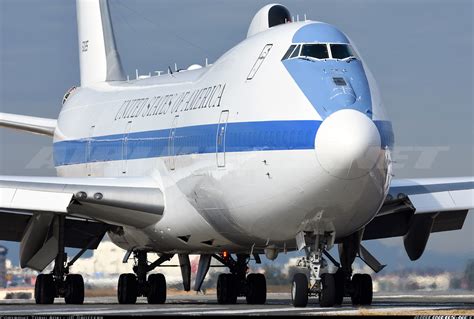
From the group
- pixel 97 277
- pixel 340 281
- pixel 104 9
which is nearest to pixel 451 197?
pixel 340 281

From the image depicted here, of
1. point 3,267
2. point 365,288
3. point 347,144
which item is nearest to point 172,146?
point 365,288

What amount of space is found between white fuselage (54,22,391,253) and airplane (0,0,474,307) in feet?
0.14

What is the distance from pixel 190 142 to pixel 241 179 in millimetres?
3630

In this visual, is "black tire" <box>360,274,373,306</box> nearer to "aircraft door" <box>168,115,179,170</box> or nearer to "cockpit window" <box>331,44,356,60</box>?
"aircraft door" <box>168,115,179,170</box>

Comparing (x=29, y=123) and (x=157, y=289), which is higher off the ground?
(x=29, y=123)

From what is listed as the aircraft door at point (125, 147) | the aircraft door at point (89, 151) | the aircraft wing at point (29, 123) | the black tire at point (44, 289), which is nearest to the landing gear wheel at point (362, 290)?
the aircraft door at point (125, 147)

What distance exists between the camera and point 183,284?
43719mm

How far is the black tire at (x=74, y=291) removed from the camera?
131 feet

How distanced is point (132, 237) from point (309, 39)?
9.36m

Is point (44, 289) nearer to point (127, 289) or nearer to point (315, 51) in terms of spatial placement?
point (127, 289)

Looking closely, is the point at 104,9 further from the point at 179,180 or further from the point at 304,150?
the point at 304,150

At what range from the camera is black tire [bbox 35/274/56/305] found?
3969 cm

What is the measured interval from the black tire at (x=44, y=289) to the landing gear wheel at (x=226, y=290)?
4478 mm

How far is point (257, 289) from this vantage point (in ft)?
133
